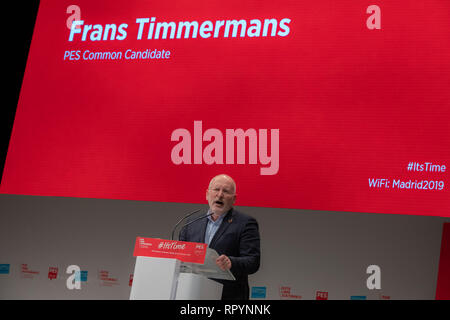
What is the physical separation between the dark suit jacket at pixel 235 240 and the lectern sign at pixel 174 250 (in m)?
0.51

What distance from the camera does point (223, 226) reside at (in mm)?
3264

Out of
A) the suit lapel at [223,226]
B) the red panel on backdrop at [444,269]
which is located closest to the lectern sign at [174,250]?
the suit lapel at [223,226]

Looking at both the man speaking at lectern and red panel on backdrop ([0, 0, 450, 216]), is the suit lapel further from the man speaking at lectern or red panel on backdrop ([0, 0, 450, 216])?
red panel on backdrop ([0, 0, 450, 216])

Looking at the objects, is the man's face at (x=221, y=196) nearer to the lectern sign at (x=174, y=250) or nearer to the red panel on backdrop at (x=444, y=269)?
the lectern sign at (x=174, y=250)

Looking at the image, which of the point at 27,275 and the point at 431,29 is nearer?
the point at 431,29

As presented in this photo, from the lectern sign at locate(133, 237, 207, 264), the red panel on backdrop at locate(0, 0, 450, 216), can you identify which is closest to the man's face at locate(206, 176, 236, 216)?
the lectern sign at locate(133, 237, 207, 264)

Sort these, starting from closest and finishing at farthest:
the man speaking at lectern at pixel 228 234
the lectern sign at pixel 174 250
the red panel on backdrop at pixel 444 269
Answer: the lectern sign at pixel 174 250 → the man speaking at lectern at pixel 228 234 → the red panel on backdrop at pixel 444 269

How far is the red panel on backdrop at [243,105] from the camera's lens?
3.99 metres

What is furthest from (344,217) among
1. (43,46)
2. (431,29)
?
(43,46)

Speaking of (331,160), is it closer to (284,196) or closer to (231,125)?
(284,196)

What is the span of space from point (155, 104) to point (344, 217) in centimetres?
175

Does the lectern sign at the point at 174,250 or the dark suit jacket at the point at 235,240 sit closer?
the lectern sign at the point at 174,250

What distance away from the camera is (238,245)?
3.23 m

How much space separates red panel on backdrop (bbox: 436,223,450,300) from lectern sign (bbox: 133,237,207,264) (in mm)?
2457
